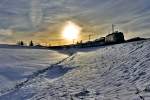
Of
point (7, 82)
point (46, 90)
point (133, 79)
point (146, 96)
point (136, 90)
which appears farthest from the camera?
point (7, 82)

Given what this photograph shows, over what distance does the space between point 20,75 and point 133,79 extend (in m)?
7.99

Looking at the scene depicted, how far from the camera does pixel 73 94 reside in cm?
955

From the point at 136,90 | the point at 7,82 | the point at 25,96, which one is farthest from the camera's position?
the point at 7,82

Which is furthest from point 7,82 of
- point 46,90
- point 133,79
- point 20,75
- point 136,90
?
point 136,90

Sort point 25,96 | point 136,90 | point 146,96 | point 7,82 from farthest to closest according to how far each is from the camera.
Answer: point 7,82, point 25,96, point 136,90, point 146,96

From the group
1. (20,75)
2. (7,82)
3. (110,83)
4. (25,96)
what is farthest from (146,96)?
(20,75)

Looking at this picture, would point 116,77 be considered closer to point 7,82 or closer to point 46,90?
point 46,90

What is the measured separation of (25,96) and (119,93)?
12.2 ft

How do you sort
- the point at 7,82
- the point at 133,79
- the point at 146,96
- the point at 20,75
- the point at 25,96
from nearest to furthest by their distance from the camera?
the point at 146,96 → the point at 133,79 → the point at 25,96 → the point at 7,82 → the point at 20,75

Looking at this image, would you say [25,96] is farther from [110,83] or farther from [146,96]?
[146,96]

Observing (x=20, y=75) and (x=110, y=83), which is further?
(x=20, y=75)

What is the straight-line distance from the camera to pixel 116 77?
10.8 meters

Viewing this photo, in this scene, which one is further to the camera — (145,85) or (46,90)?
(46,90)

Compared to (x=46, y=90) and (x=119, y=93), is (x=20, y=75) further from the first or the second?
(x=119, y=93)
